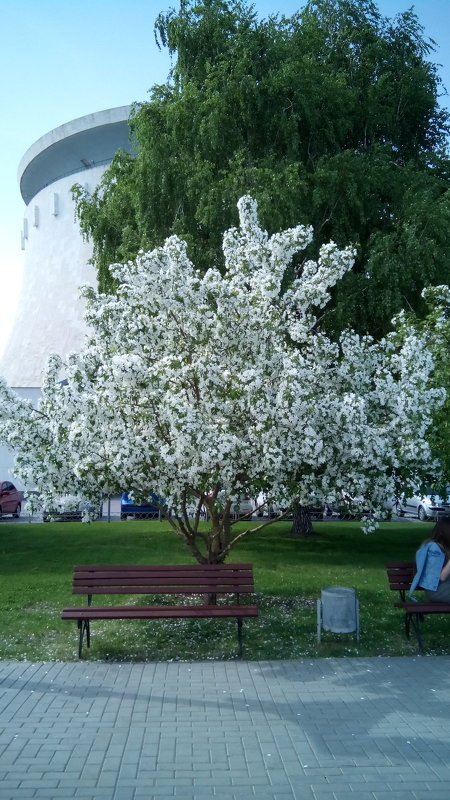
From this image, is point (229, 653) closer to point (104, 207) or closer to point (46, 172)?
point (104, 207)

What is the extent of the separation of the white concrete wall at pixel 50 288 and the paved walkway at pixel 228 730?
3694cm

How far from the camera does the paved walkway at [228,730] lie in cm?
493

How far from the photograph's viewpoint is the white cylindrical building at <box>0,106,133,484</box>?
44656 millimetres

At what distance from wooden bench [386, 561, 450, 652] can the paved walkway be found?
50cm

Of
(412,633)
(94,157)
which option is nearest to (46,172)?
(94,157)

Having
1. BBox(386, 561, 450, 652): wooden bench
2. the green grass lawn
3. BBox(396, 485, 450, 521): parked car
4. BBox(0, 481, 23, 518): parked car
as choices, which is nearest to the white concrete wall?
BBox(0, 481, 23, 518): parked car

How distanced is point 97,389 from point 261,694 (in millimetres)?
3691

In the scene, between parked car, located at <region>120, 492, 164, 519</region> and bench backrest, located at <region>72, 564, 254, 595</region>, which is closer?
bench backrest, located at <region>72, 564, 254, 595</region>

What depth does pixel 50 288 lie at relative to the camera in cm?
4700

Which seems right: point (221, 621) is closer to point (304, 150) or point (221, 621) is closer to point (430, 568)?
point (430, 568)

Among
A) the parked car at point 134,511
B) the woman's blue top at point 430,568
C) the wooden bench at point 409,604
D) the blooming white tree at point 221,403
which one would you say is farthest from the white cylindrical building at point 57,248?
the woman's blue top at point 430,568

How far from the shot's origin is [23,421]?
9867 millimetres

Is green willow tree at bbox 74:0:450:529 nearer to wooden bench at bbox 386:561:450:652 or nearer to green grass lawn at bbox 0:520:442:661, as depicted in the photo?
green grass lawn at bbox 0:520:442:661

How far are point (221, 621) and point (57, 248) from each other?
41.5 m
